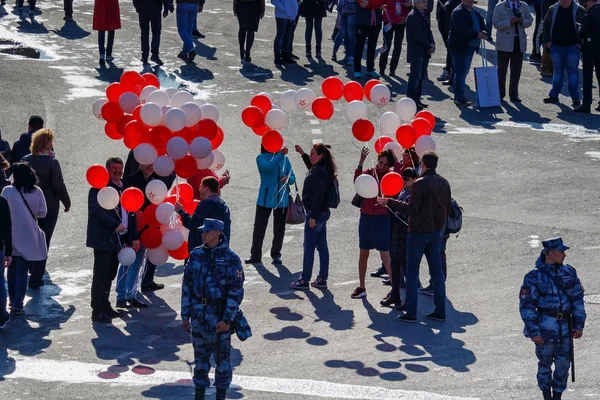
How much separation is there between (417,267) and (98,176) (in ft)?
11.6

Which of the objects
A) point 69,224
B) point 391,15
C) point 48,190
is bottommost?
→ point 69,224

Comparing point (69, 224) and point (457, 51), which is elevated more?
point (457, 51)

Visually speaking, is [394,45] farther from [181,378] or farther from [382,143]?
[181,378]

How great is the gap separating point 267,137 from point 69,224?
3.58 meters

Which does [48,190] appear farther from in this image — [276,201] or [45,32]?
[45,32]

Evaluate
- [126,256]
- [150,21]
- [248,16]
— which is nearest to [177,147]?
[126,256]

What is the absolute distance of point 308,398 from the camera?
34.7 feet

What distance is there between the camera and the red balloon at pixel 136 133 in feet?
43.3

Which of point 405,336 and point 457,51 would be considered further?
point 457,51

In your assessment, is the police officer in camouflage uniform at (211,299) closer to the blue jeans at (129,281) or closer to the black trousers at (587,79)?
the blue jeans at (129,281)

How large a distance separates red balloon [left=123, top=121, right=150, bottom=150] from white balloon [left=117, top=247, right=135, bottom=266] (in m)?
1.28

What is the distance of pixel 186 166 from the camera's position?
43.9 ft

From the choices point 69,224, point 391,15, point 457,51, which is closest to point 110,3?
point 391,15

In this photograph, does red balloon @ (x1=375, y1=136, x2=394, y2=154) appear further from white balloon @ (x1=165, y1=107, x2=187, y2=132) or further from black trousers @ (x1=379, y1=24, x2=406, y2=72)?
black trousers @ (x1=379, y1=24, x2=406, y2=72)
